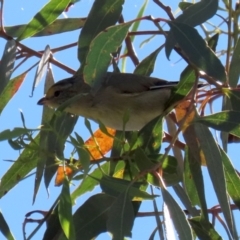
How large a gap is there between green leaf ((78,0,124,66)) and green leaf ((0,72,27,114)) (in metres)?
0.45

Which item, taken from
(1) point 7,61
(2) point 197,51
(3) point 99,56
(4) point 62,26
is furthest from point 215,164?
(4) point 62,26

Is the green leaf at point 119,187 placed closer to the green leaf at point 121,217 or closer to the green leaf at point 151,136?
the green leaf at point 121,217

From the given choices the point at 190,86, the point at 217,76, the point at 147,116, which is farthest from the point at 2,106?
the point at 217,76

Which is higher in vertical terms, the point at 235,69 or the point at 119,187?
the point at 235,69

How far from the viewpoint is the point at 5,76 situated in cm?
273

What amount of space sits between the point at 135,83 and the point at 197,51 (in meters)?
0.60

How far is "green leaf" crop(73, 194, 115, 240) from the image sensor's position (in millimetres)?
2580

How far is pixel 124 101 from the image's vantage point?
3.02 meters

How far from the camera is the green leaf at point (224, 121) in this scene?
247 centimetres

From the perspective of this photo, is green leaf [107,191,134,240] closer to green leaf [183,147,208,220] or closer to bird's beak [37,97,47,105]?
green leaf [183,147,208,220]

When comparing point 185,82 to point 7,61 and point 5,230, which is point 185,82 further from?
point 5,230

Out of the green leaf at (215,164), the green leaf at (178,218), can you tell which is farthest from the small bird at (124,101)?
the green leaf at (178,218)

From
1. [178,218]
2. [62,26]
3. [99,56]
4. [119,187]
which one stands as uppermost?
[62,26]

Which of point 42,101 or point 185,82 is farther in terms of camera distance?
point 42,101
